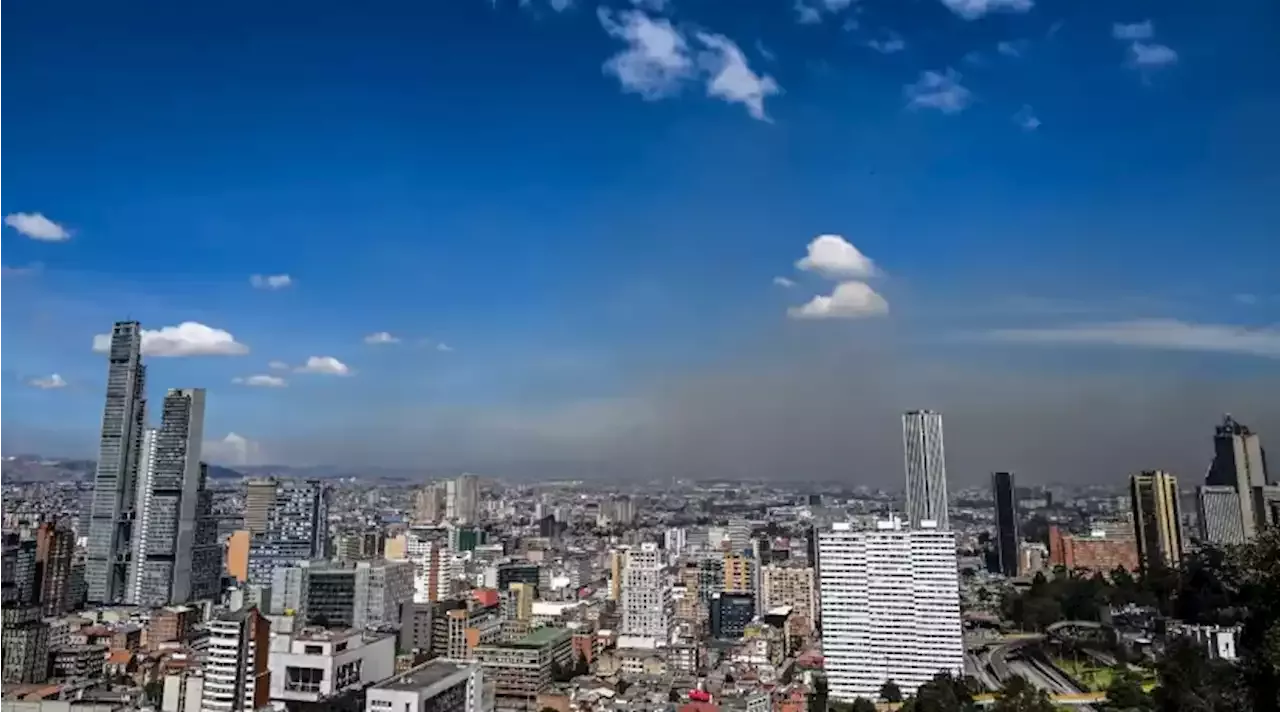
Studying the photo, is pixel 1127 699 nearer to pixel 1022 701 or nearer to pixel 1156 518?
pixel 1022 701

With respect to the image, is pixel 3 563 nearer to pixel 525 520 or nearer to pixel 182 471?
pixel 182 471

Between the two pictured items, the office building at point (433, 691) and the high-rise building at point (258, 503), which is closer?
the office building at point (433, 691)

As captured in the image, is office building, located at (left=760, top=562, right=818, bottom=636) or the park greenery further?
office building, located at (left=760, top=562, right=818, bottom=636)

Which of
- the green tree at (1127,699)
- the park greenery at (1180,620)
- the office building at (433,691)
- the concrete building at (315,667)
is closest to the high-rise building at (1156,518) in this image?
the park greenery at (1180,620)

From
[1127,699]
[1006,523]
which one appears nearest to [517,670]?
[1127,699]

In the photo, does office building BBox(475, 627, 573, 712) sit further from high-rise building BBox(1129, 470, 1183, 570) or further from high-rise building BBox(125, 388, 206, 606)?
high-rise building BBox(1129, 470, 1183, 570)

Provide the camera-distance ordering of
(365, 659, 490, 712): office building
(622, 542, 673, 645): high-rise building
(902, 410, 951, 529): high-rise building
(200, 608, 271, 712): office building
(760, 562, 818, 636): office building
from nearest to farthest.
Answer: (365, 659, 490, 712): office building < (200, 608, 271, 712): office building < (622, 542, 673, 645): high-rise building < (760, 562, 818, 636): office building < (902, 410, 951, 529): high-rise building

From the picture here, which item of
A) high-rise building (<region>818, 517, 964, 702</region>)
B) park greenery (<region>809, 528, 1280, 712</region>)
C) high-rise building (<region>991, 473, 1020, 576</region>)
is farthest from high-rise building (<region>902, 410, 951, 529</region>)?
high-rise building (<region>818, 517, 964, 702</region>)

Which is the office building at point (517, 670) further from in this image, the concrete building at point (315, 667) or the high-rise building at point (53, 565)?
the high-rise building at point (53, 565)
